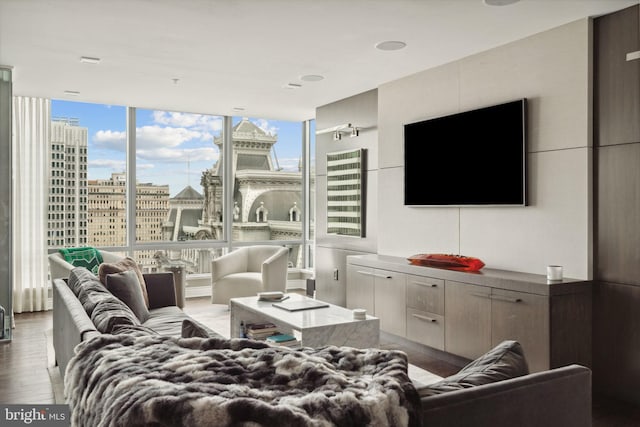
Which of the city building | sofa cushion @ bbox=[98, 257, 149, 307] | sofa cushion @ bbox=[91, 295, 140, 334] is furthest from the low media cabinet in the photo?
the city building

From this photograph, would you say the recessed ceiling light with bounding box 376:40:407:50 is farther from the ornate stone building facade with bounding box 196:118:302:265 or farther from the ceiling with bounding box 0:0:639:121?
the ornate stone building facade with bounding box 196:118:302:265

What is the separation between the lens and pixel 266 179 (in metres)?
Answer: 7.67

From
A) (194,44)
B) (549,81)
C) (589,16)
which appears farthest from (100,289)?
(589,16)

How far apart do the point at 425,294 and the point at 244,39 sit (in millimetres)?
2432

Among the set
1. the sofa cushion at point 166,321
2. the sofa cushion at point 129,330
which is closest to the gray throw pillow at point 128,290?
the sofa cushion at point 166,321

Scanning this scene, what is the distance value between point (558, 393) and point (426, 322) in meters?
2.66

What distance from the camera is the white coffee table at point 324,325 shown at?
3492 mm

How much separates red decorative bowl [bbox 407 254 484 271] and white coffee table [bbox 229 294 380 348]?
0.79 meters

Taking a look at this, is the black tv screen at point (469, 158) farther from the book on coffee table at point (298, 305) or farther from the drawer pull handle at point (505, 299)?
the book on coffee table at point (298, 305)

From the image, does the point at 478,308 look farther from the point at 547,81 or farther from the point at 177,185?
the point at 177,185

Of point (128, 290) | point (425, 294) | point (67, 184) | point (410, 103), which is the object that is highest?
point (410, 103)

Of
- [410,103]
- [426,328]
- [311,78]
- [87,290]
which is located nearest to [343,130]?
[311,78]

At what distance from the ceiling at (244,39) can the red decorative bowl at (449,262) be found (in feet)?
Answer: 5.40

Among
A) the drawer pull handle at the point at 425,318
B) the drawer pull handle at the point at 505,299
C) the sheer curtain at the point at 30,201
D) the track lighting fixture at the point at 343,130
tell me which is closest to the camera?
the drawer pull handle at the point at 505,299
